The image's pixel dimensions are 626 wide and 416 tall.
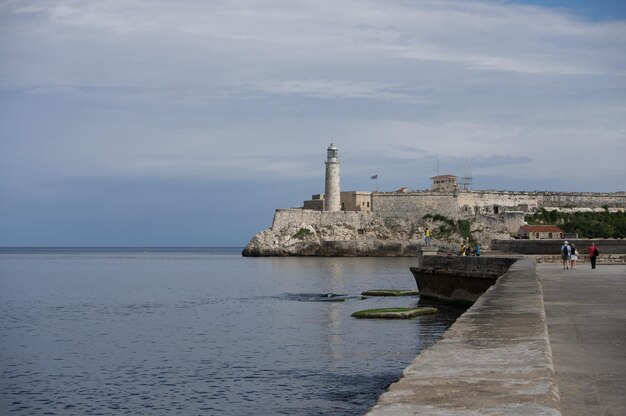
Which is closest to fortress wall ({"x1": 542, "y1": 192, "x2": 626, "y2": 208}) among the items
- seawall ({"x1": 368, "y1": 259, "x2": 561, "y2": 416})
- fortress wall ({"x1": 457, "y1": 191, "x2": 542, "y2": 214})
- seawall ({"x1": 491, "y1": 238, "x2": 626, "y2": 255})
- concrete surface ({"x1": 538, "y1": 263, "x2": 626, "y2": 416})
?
fortress wall ({"x1": 457, "y1": 191, "x2": 542, "y2": 214})

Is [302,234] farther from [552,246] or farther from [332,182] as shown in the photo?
[552,246]

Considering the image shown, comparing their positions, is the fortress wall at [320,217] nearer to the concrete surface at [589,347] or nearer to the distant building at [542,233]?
the distant building at [542,233]

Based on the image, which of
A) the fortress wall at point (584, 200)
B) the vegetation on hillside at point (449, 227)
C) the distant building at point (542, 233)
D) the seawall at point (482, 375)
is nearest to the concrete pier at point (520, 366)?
the seawall at point (482, 375)

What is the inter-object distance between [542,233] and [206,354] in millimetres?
60174

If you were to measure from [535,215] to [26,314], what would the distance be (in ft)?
237

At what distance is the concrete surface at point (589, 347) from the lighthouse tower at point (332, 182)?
77.8m

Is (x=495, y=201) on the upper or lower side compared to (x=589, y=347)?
upper

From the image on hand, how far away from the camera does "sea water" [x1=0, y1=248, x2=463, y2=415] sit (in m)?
14.5

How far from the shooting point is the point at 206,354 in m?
20.5

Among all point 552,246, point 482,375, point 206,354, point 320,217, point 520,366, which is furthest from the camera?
point 320,217

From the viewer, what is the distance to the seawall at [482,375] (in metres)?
5.02

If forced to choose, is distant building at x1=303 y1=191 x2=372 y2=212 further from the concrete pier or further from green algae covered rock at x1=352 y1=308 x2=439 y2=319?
the concrete pier

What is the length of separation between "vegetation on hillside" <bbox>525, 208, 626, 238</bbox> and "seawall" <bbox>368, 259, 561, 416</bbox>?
83.6 metres

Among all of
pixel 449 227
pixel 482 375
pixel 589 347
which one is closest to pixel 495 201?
pixel 449 227
